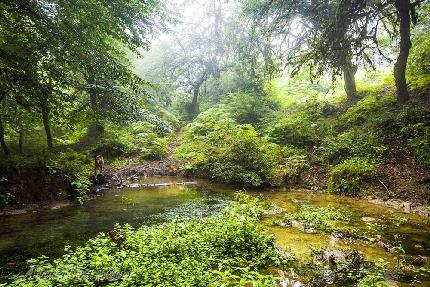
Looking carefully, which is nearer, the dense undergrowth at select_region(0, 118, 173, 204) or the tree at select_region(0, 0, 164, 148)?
the tree at select_region(0, 0, 164, 148)

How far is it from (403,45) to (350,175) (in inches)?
227

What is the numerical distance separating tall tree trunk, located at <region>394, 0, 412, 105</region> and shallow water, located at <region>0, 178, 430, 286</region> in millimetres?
5848

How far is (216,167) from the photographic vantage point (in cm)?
1404

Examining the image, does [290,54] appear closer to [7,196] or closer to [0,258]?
[7,196]

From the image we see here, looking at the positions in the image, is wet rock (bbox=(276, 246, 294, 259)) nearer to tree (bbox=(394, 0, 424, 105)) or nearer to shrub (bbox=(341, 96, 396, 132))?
shrub (bbox=(341, 96, 396, 132))

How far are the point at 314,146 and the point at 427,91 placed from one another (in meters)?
5.17

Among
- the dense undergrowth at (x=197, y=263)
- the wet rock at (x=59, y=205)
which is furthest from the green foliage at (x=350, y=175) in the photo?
the wet rock at (x=59, y=205)

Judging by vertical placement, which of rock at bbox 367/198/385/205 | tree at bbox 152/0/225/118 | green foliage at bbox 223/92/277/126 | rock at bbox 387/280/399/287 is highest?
tree at bbox 152/0/225/118

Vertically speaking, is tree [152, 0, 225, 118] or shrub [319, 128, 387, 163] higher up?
tree [152, 0, 225, 118]

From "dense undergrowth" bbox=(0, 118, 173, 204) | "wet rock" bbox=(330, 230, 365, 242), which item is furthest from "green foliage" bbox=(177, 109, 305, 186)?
"wet rock" bbox=(330, 230, 365, 242)

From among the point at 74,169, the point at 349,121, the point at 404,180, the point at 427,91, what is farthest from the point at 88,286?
the point at 427,91

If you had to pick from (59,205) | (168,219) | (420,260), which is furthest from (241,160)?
(420,260)

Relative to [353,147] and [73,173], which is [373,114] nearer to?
[353,147]

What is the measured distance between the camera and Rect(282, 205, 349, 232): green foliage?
23.6 ft
